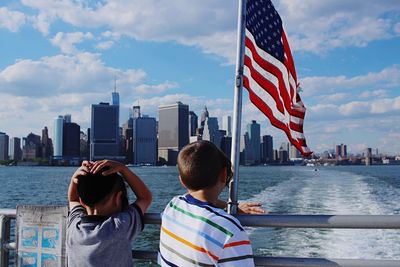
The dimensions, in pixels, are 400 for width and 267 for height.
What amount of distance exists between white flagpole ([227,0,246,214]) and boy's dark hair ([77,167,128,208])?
85 centimetres

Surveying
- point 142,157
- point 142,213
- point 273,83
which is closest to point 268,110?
point 273,83

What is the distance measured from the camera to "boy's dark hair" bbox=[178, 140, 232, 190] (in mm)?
2221

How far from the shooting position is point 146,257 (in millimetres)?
2939

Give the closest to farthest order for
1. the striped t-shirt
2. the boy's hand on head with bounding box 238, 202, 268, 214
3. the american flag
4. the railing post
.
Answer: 1. the striped t-shirt
2. the boy's hand on head with bounding box 238, 202, 268, 214
3. the railing post
4. the american flag

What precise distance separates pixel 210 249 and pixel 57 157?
504 ft

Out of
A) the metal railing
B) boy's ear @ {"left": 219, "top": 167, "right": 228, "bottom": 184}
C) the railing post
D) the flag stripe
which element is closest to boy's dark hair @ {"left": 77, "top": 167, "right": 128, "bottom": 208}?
the metal railing

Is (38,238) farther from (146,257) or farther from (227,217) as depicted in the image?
(227,217)

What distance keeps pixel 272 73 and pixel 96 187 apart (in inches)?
89.7

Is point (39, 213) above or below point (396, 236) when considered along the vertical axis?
above

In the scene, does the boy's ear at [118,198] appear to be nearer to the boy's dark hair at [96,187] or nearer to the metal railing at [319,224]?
the boy's dark hair at [96,187]

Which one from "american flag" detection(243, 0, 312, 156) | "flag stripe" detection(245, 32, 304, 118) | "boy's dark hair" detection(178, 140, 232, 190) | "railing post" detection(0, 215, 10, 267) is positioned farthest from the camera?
"flag stripe" detection(245, 32, 304, 118)

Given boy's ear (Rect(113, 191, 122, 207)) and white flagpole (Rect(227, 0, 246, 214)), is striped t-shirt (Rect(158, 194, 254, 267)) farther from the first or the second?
white flagpole (Rect(227, 0, 246, 214))

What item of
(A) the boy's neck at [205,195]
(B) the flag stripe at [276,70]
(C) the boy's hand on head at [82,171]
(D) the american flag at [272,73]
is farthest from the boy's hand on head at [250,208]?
(B) the flag stripe at [276,70]

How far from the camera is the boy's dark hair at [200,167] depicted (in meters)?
2.22
